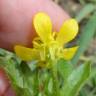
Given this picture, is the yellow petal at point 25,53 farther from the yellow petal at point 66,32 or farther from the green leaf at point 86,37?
the green leaf at point 86,37

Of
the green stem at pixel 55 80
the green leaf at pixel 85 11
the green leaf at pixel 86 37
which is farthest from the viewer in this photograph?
the green leaf at pixel 85 11

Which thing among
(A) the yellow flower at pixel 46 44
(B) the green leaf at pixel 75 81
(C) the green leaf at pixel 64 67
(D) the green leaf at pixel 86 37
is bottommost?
(D) the green leaf at pixel 86 37

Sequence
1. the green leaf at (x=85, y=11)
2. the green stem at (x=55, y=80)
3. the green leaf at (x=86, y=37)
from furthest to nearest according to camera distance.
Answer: the green leaf at (x=85, y=11)
the green leaf at (x=86, y=37)
the green stem at (x=55, y=80)

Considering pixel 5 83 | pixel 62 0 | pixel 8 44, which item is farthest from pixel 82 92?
pixel 62 0

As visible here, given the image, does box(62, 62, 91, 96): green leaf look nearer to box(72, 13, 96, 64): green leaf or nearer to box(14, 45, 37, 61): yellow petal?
box(14, 45, 37, 61): yellow petal

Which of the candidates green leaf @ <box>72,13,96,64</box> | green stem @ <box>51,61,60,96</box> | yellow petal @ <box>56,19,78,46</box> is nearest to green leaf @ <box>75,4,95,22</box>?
green leaf @ <box>72,13,96,64</box>

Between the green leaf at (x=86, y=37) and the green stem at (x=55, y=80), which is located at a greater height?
the green stem at (x=55, y=80)

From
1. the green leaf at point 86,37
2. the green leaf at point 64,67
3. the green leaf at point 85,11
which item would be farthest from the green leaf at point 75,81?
the green leaf at point 85,11
